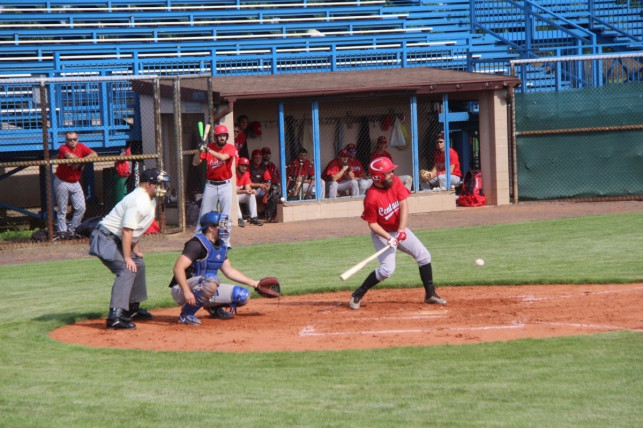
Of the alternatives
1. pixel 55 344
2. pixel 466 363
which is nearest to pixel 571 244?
pixel 466 363

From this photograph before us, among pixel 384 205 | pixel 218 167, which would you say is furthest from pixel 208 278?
pixel 218 167

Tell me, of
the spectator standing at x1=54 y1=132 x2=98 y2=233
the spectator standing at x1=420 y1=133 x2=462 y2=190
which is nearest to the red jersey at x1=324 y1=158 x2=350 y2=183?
the spectator standing at x1=420 y1=133 x2=462 y2=190

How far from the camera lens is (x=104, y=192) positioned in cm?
2144

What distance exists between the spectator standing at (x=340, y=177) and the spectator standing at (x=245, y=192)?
1.90 m

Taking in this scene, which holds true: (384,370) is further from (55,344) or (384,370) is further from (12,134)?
(12,134)

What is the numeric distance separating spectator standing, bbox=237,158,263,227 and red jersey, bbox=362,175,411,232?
9.09 m

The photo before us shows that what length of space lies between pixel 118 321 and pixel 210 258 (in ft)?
3.80

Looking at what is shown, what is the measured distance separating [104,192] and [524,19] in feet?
43.7

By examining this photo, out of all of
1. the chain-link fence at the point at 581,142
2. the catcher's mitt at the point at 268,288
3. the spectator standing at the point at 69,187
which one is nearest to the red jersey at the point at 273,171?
the spectator standing at the point at 69,187

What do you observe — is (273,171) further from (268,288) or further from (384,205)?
(268,288)

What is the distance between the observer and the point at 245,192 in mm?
19312

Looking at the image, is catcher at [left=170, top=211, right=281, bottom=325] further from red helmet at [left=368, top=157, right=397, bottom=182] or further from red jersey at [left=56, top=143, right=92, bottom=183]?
red jersey at [left=56, top=143, right=92, bottom=183]

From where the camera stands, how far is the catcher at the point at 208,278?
31.4ft

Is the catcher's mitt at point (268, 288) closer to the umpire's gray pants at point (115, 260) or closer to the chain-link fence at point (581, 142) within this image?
the umpire's gray pants at point (115, 260)
